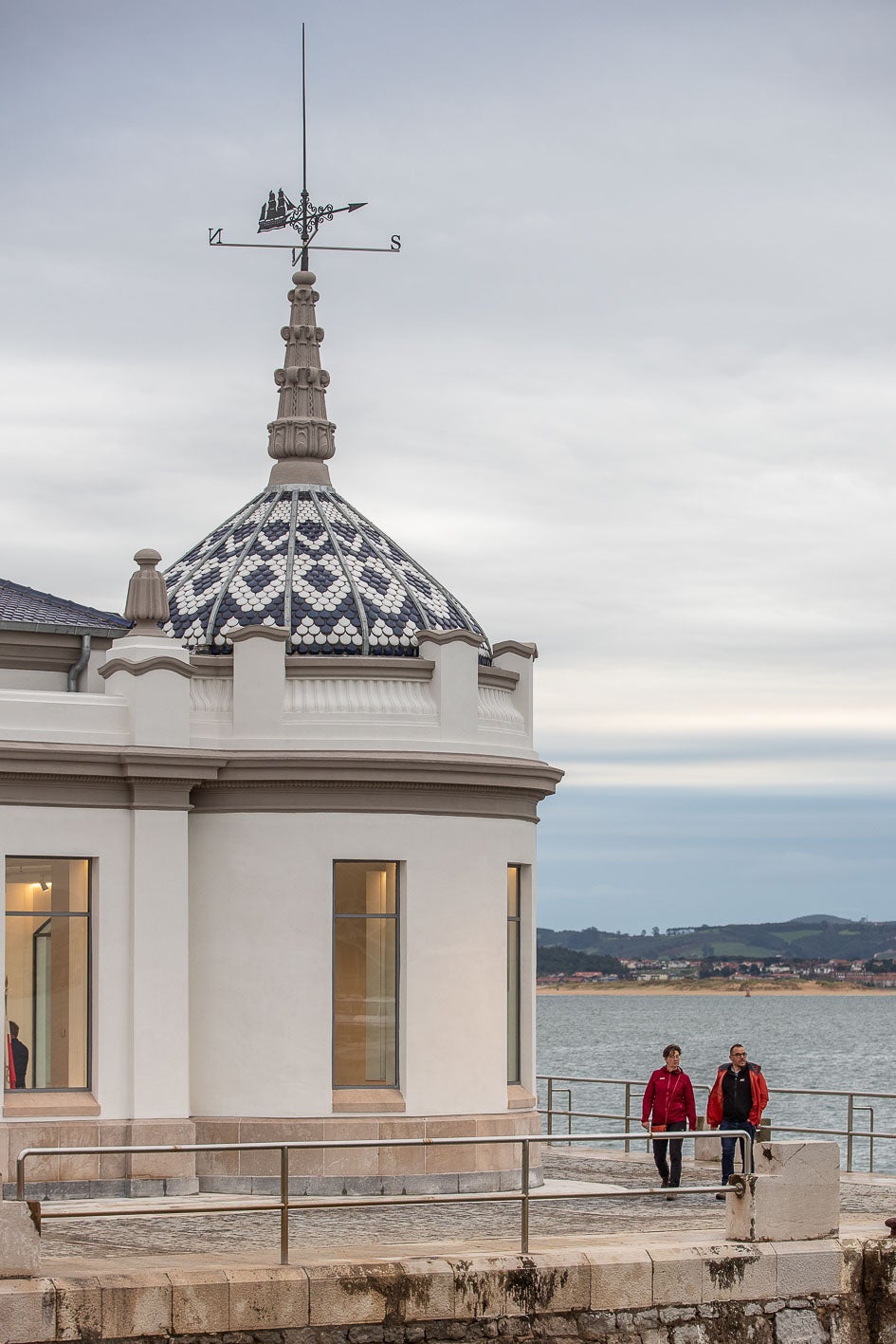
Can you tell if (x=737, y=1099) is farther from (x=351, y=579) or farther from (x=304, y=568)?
(x=304, y=568)

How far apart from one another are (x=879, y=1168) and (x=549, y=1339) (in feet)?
125

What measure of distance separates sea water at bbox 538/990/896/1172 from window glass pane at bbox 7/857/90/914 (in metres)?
16.7

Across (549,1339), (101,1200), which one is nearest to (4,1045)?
(101,1200)

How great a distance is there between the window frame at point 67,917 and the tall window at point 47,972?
1 centimetres

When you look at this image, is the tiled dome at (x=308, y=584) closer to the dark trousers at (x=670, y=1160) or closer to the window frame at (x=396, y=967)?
the window frame at (x=396, y=967)

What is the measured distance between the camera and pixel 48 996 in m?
23.6

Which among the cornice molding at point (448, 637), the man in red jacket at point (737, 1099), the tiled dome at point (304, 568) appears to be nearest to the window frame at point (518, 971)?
the man in red jacket at point (737, 1099)

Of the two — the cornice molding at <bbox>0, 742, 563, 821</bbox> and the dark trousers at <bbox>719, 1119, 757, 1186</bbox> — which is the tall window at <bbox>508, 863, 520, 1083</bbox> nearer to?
the cornice molding at <bbox>0, 742, 563, 821</bbox>

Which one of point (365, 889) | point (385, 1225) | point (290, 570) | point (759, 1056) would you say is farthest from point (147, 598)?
point (759, 1056)

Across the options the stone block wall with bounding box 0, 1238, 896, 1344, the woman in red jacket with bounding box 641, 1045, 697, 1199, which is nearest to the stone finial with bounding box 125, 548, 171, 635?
the woman in red jacket with bounding box 641, 1045, 697, 1199

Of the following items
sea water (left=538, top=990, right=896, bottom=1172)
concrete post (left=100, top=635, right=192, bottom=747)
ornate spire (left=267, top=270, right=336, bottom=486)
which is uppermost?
ornate spire (left=267, top=270, right=336, bottom=486)

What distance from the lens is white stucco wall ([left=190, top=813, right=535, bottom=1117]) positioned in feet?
78.9

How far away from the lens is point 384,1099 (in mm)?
24219

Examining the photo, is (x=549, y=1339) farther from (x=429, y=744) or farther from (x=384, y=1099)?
(x=429, y=744)
